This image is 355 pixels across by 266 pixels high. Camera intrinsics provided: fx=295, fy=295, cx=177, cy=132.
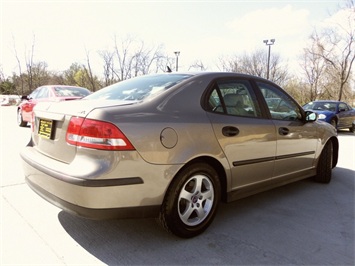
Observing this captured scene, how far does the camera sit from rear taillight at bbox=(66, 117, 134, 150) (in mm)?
2219

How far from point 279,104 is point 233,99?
3.16ft

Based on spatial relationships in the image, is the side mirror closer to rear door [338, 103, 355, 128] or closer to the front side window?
the front side window

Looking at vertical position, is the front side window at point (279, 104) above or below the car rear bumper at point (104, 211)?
above

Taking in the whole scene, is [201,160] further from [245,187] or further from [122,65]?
[122,65]

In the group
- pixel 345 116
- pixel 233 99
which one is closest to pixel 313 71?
pixel 345 116

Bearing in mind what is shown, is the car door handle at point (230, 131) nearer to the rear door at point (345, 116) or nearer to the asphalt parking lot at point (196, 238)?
the asphalt parking lot at point (196, 238)

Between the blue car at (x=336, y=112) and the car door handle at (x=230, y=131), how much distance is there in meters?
10.2

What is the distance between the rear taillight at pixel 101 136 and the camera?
2219mm

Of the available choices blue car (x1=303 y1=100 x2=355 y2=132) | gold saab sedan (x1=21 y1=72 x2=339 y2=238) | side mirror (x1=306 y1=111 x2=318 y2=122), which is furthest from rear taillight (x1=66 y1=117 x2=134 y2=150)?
blue car (x1=303 y1=100 x2=355 y2=132)

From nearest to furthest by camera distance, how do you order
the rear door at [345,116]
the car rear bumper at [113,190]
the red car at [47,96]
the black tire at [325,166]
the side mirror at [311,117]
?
the car rear bumper at [113,190], the side mirror at [311,117], the black tire at [325,166], the red car at [47,96], the rear door at [345,116]

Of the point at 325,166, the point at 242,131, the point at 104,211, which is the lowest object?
the point at 325,166

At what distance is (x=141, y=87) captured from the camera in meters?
3.03

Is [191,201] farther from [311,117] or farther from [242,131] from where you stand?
[311,117]

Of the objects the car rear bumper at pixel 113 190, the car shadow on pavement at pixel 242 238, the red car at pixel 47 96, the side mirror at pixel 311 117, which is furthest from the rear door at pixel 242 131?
the red car at pixel 47 96
